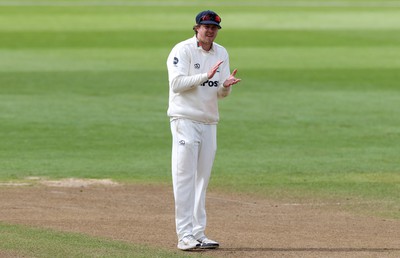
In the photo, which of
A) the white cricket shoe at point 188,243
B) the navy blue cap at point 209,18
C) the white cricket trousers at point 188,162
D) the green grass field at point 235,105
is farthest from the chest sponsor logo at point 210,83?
the green grass field at point 235,105

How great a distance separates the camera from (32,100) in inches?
955

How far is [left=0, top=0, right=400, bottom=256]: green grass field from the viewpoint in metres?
17.0

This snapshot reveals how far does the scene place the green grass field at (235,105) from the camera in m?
17.0

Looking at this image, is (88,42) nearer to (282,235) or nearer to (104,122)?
(104,122)

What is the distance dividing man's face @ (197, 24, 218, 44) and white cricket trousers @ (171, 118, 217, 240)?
2.64 feet

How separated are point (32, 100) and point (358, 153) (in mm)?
8371

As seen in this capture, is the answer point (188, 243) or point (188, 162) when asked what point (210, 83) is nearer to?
point (188, 162)

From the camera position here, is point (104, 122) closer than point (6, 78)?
Yes

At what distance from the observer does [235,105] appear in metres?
24.0

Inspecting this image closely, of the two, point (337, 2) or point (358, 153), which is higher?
point (337, 2)

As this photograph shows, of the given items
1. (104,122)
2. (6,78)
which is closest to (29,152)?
(104,122)

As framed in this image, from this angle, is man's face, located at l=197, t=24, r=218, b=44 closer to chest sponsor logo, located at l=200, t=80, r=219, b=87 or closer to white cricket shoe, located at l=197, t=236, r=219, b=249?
chest sponsor logo, located at l=200, t=80, r=219, b=87

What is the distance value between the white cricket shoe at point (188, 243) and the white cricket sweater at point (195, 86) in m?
1.15

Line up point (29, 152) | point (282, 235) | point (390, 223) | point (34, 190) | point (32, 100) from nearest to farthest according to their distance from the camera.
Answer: point (282, 235), point (390, 223), point (34, 190), point (29, 152), point (32, 100)
